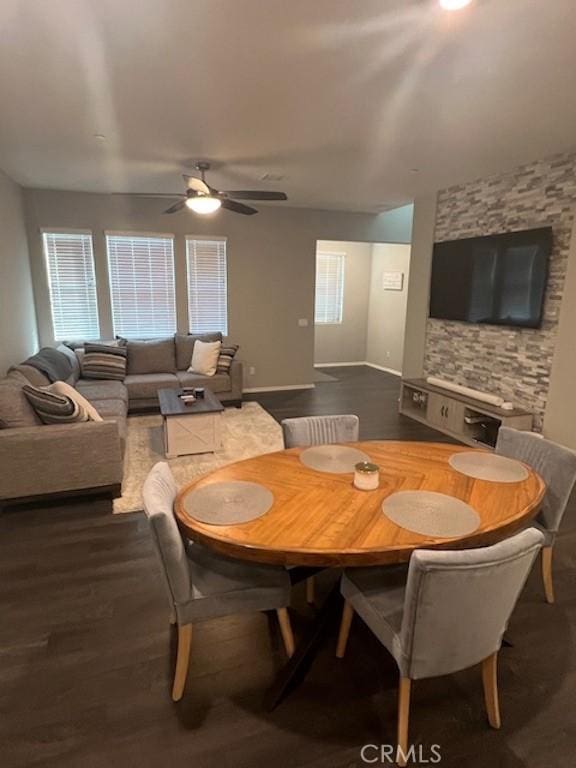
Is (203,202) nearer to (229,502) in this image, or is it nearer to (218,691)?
(229,502)

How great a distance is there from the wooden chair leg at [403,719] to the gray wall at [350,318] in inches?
301

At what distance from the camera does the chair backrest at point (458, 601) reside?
4.34ft

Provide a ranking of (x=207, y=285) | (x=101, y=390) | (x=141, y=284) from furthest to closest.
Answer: (x=207, y=285) < (x=141, y=284) < (x=101, y=390)

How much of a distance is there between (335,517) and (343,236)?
6.02 m

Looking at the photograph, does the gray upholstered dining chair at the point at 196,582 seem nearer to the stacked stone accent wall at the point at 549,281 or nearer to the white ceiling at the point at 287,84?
the white ceiling at the point at 287,84

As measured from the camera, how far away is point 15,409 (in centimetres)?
313

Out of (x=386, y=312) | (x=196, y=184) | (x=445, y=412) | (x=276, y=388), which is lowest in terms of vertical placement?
(x=276, y=388)

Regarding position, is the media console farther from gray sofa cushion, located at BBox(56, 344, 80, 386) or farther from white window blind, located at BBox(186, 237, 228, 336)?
gray sofa cushion, located at BBox(56, 344, 80, 386)

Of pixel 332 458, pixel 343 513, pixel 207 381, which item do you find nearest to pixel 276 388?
pixel 207 381

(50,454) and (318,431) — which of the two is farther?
(50,454)

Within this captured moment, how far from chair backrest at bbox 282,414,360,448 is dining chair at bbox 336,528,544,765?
108 centimetres

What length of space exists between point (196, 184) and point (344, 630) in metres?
3.40

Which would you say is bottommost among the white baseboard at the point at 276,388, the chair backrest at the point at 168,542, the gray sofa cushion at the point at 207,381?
the white baseboard at the point at 276,388

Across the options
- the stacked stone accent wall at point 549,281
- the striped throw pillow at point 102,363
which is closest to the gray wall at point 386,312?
the stacked stone accent wall at point 549,281
